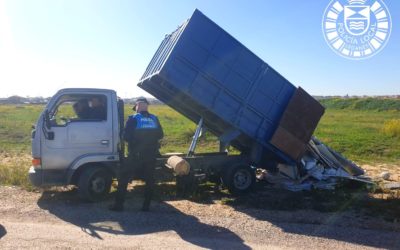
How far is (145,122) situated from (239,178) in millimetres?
2624

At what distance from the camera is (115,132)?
26.1 ft

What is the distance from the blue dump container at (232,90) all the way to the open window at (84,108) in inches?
47.6

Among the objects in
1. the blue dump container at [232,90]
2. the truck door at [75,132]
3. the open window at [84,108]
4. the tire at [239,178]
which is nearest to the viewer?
the truck door at [75,132]

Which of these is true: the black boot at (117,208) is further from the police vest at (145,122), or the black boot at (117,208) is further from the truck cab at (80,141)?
the police vest at (145,122)

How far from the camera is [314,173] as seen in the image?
9.55 m

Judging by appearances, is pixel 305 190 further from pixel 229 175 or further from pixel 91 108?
pixel 91 108

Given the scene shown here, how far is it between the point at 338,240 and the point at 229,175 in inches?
126

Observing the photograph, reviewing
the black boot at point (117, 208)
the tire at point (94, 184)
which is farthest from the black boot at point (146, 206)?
the tire at point (94, 184)

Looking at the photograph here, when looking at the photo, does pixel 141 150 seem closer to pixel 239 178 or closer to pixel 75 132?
pixel 75 132

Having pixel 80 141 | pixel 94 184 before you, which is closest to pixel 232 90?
pixel 80 141

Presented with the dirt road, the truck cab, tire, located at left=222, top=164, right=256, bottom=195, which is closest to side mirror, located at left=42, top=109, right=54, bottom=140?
the truck cab

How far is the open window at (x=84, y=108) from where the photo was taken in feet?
25.7

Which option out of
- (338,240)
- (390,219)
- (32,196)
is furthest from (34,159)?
(390,219)

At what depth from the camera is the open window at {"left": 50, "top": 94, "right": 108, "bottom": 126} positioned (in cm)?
785
